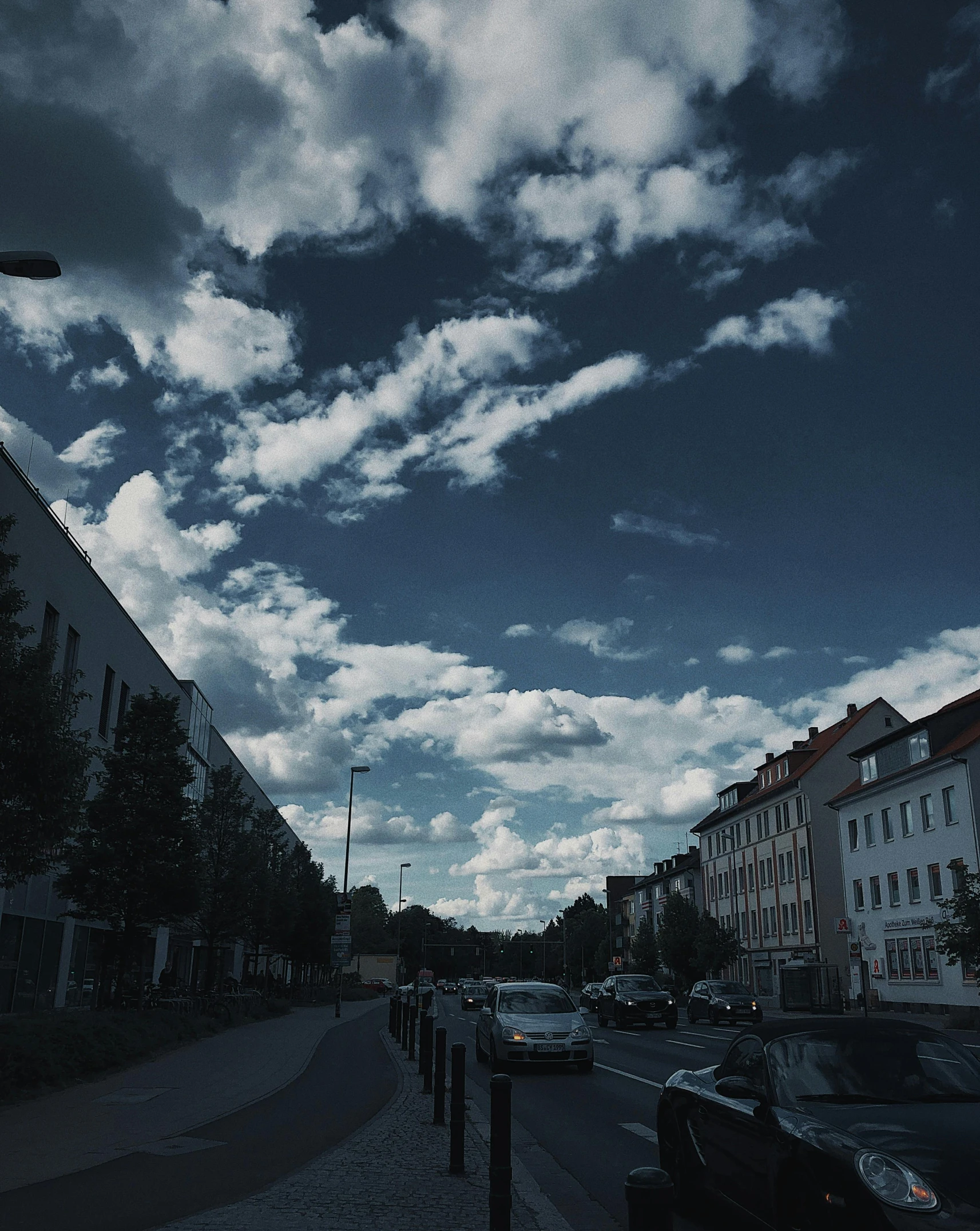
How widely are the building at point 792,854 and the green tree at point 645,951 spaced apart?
→ 31.7 feet

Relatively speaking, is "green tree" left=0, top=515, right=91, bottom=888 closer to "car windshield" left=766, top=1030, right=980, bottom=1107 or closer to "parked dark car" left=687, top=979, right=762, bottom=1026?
"car windshield" left=766, top=1030, right=980, bottom=1107

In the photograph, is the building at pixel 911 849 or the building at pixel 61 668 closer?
the building at pixel 61 668

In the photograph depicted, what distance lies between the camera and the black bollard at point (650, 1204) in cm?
333

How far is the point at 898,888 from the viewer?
163ft

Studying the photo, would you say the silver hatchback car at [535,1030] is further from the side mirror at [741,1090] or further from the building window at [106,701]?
the building window at [106,701]

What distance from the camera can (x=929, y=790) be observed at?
152 feet

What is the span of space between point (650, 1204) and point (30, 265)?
1195 cm

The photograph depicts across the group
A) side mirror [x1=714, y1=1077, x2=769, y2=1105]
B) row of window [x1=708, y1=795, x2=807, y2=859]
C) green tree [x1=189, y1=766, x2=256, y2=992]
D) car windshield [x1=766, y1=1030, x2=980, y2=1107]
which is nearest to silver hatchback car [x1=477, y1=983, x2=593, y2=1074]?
side mirror [x1=714, y1=1077, x2=769, y2=1105]

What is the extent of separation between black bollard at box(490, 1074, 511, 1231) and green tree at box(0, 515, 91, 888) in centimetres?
834

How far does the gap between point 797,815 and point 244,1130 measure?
58.9 meters

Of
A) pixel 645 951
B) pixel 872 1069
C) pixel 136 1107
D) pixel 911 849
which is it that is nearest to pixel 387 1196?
pixel 872 1069

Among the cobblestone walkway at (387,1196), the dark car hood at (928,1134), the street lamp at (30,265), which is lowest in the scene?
the cobblestone walkway at (387,1196)

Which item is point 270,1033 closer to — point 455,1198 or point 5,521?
point 5,521

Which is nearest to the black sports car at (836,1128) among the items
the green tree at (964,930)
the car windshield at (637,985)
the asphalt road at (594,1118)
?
the asphalt road at (594,1118)
